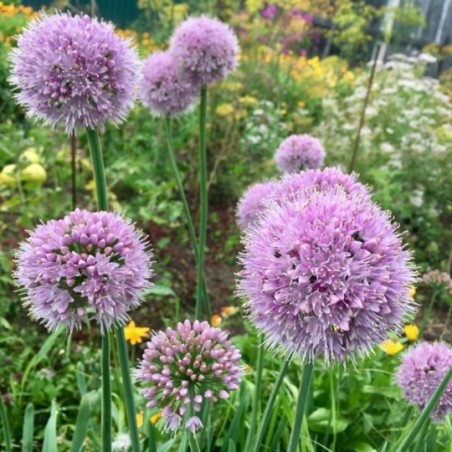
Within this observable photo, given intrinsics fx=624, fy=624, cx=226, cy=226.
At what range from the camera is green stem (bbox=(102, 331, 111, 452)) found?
1482mm

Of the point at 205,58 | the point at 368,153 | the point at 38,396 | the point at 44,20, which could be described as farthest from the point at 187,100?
the point at 368,153

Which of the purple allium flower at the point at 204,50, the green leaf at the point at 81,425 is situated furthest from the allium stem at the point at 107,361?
the purple allium flower at the point at 204,50

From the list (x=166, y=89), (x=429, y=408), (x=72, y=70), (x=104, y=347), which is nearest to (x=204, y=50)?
(x=166, y=89)

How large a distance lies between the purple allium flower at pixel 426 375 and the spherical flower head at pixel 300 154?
1002 mm

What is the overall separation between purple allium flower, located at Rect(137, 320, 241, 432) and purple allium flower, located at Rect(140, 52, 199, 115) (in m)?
1.44

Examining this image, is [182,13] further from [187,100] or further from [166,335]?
[166,335]

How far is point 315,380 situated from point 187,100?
4.58 ft

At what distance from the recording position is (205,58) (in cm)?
257

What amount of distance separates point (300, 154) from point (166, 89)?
2.13 feet

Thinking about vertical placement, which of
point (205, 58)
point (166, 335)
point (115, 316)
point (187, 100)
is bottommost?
point (166, 335)

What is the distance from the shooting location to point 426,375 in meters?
1.89

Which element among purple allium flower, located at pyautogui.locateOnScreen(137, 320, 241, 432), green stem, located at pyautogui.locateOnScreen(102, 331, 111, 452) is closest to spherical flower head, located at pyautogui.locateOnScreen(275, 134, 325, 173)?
purple allium flower, located at pyautogui.locateOnScreen(137, 320, 241, 432)

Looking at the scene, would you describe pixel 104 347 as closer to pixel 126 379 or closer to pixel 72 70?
pixel 126 379

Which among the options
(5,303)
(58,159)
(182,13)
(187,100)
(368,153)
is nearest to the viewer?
(187,100)
